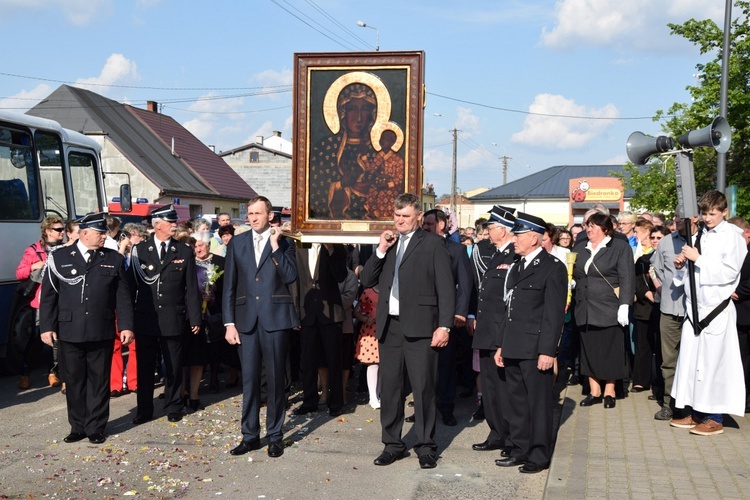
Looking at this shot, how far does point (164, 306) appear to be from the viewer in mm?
8398

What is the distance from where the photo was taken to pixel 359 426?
8.28 m

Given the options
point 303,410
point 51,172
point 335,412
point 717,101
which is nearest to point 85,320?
point 303,410

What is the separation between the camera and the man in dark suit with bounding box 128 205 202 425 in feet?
27.4

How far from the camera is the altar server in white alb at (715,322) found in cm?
745

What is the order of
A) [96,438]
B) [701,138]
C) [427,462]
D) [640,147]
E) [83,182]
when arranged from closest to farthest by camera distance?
[427,462] → [96,438] → [701,138] → [640,147] → [83,182]

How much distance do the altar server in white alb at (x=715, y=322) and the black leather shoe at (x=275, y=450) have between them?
364cm

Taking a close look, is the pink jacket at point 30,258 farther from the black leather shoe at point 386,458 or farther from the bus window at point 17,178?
the black leather shoe at point 386,458

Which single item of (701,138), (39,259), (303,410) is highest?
(701,138)

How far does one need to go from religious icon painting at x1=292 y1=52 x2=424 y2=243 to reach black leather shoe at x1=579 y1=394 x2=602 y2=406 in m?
3.17

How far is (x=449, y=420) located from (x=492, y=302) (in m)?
1.49

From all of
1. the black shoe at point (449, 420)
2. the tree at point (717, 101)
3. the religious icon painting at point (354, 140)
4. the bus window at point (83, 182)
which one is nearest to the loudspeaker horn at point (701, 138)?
the religious icon painting at point (354, 140)

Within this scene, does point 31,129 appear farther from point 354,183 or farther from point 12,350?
point 354,183

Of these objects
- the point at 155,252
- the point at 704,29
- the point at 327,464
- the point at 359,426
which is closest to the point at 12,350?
the point at 155,252

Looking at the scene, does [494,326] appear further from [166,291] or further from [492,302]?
[166,291]
